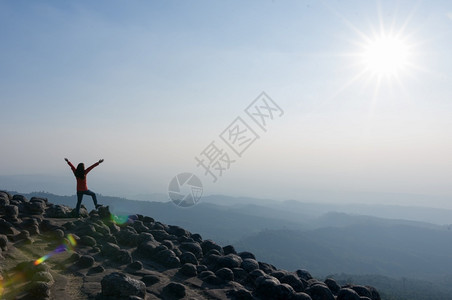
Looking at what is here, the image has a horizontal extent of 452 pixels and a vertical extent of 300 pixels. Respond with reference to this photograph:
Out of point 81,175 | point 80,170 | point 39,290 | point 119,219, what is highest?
point 80,170

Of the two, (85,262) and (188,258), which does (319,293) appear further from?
(85,262)

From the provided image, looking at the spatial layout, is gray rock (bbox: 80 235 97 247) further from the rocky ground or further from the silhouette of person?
the silhouette of person

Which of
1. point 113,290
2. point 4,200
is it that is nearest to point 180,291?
point 113,290

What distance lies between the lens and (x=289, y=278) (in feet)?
49.9

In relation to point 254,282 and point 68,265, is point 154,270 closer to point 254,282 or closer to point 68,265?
point 68,265

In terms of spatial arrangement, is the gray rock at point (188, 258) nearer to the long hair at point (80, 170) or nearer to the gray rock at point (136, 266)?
the gray rock at point (136, 266)

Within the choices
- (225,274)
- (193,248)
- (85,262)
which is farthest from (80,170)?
(225,274)

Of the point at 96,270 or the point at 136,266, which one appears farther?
the point at 136,266

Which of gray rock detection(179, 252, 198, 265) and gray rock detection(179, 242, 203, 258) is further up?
gray rock detection(179, 242, 203, 258)

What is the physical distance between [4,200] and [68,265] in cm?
708

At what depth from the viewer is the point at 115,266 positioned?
13906 millimetres

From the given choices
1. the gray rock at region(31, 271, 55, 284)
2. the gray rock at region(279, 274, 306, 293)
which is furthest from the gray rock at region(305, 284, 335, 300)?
the gray rock at region(31, 271, 55, 284)

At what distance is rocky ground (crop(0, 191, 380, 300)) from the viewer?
10.9m

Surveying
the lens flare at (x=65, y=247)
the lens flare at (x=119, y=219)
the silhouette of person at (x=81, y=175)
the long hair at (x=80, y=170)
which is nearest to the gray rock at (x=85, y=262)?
the lens flare at (x=65, y=247)
